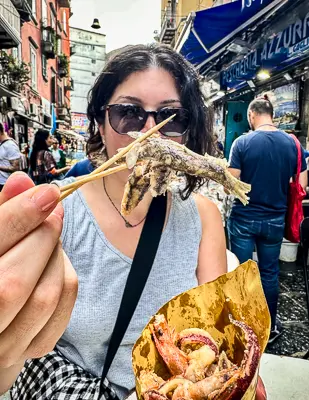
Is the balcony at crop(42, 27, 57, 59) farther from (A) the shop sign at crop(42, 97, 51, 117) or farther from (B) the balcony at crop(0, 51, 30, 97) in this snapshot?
(B) the balcony at crop(0, 51, 30, 97)

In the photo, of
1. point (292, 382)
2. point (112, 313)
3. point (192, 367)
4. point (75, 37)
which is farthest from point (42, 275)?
point (75, 37)

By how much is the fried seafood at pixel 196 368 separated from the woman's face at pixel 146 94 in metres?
0.85

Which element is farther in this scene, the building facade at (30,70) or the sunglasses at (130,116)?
the building facade at (30,70)

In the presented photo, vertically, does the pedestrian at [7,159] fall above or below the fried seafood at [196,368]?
above

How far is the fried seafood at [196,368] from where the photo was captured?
771 millimetres

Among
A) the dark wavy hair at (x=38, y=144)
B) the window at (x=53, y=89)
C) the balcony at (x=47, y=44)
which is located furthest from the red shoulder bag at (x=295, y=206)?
the window at (x=53, y=89)

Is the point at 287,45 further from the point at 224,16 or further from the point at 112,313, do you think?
the point at 112,313

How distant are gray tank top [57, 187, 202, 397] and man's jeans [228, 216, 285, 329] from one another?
1852 millimetres

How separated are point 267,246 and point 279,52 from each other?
3991mm

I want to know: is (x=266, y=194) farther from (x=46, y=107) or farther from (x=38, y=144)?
(x=46, y=107)

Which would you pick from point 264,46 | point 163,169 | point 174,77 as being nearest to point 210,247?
point 163,169

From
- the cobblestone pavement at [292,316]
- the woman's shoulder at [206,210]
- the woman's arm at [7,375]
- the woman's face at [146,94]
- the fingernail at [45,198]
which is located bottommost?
the cobblestone pavement at [292,316]

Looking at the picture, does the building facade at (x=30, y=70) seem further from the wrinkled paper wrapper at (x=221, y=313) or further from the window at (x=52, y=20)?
the wrinkled paper wrapper at (x=221, y=313)

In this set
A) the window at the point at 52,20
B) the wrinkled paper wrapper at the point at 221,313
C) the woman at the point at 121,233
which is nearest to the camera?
the wrinkled paper wrapper at the point at 221,313
